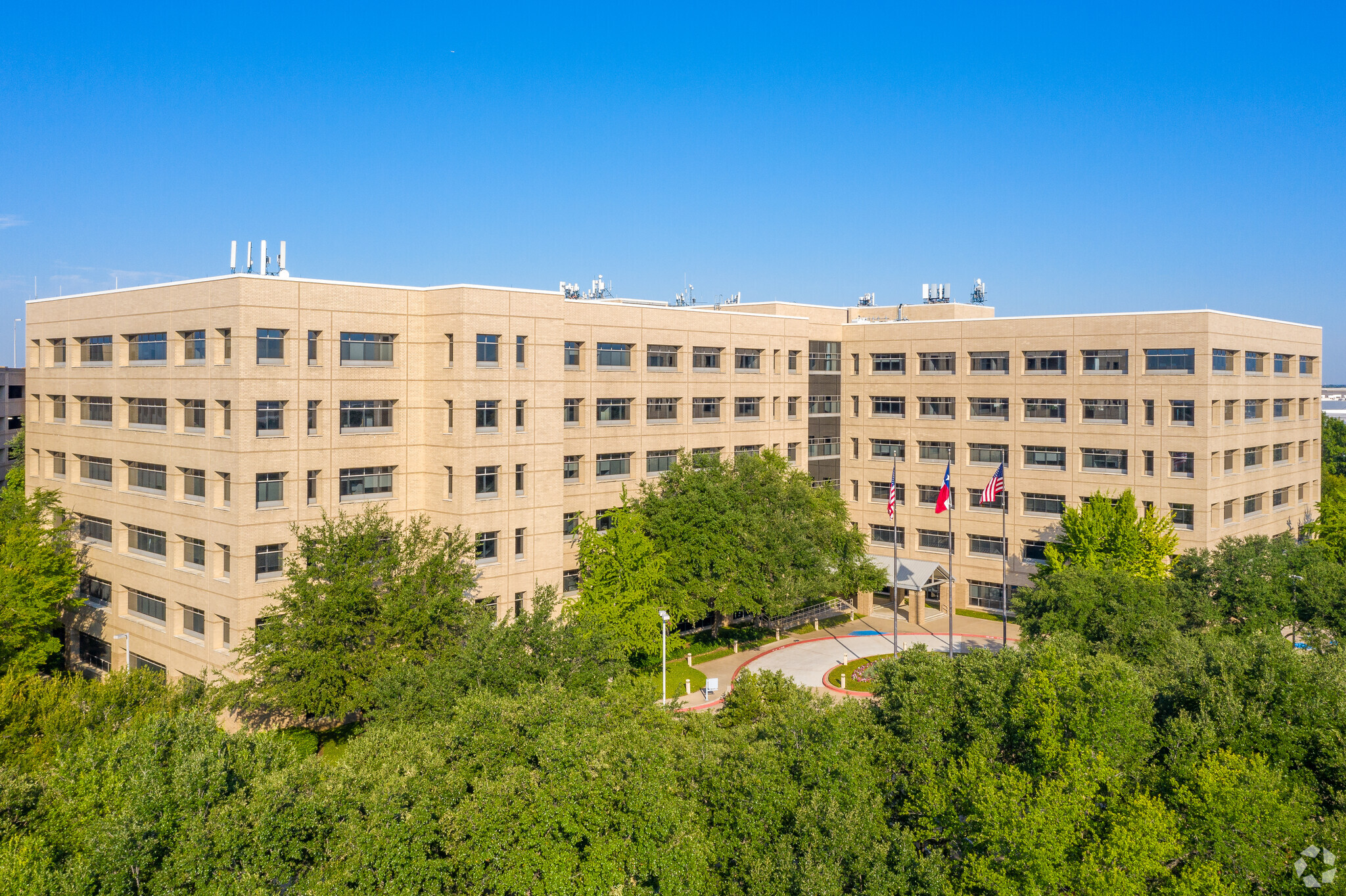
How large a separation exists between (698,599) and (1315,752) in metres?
30.5

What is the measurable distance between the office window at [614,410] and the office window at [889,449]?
2204cm

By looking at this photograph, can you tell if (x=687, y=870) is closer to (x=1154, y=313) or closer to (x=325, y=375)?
(x=325, y=375)

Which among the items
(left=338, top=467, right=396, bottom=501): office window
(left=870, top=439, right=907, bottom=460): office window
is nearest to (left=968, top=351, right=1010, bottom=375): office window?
(left=870, top=439, right=907, bottom=460): office window

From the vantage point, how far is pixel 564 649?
110 ft

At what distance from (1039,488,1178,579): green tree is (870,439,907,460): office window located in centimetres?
1564

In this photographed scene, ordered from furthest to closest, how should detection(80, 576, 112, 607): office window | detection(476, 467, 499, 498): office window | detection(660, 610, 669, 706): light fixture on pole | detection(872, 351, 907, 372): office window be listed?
detection(872, 351, 907, 372): office window, detection(80, 576, 112, 607): office window, detection(476, 467, 499, 498): office window, detection(660, 610, 669, 706): light fixture on pole

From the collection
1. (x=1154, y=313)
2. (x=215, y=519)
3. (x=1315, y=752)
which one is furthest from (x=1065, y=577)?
(x=215, y=519)

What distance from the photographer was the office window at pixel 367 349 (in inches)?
1732

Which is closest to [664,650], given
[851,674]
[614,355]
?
[851,674]

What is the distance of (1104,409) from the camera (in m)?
60.7

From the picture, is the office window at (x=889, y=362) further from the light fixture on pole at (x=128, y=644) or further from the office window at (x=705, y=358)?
the light fixture on pole at (x=128, y=644)

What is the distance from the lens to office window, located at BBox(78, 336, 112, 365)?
50.4 m

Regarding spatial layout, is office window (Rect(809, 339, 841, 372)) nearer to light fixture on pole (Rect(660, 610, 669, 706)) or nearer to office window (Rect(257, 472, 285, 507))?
light fixture on pole (Rect(660, 610, 669, 706))

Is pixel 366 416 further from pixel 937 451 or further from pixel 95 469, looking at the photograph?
pixel 937 451
